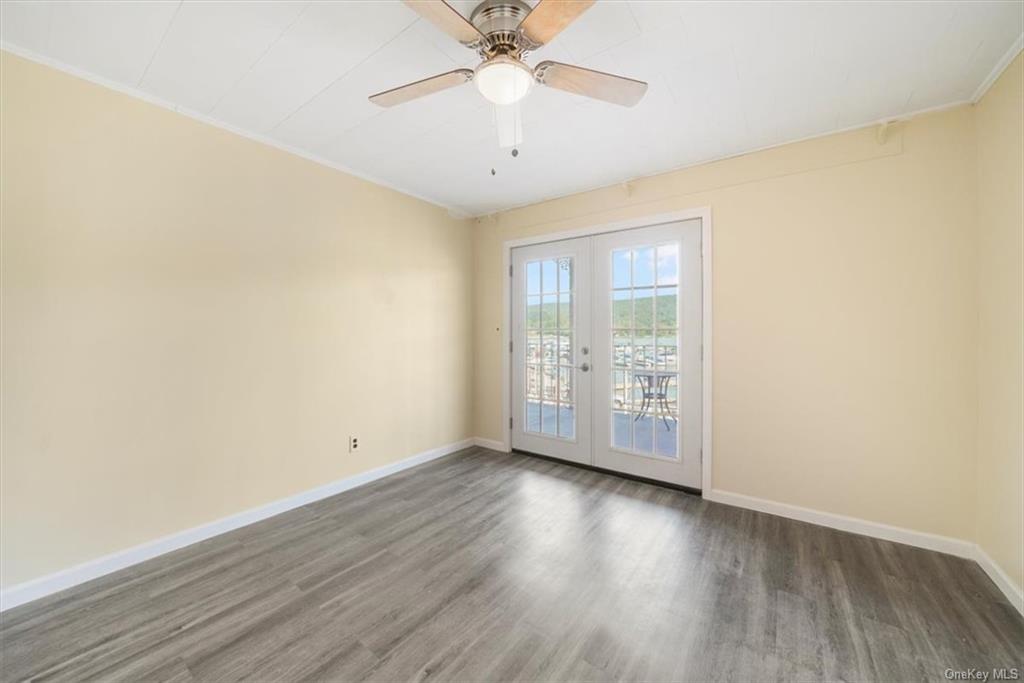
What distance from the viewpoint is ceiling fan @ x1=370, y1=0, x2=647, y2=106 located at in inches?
53.4

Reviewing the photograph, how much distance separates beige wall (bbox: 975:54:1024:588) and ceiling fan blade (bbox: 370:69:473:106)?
2604 millimetres

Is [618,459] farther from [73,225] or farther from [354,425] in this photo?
[73,225]

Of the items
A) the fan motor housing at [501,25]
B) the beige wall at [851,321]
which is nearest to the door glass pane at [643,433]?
the beige wall at [851,321]

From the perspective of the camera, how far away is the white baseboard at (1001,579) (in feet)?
5.84

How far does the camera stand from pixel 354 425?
10.7 feet

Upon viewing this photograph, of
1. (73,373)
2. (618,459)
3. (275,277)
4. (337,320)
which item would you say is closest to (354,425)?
(337,320)

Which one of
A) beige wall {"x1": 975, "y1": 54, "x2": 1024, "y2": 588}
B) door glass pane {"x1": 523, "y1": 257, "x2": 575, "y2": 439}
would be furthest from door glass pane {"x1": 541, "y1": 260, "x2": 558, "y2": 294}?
beige wall {"x1": 975, "y1": 54, "x2": 1024, "y2": 588}

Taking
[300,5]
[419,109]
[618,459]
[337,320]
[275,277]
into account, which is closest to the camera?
[300,5]

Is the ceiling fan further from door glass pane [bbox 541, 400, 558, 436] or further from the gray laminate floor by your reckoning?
door glass pane [bbox 541, 400, 558, 436]

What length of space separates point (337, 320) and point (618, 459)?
276cm

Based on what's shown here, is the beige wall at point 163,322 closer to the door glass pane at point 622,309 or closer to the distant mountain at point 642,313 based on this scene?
the distant mountain at point 642,313

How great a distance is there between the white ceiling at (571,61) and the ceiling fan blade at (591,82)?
268mm

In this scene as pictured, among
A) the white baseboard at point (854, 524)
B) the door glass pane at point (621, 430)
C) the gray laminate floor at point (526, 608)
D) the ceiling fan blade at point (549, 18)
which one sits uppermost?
the ceiling fan blade at point (549, 18)

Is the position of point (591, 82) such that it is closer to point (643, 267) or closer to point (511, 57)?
point (511, 57)
